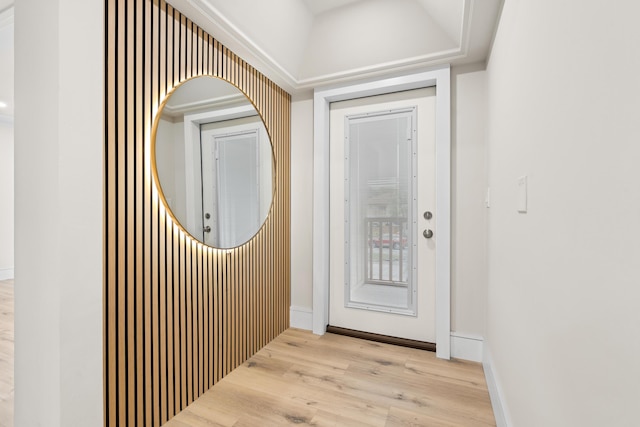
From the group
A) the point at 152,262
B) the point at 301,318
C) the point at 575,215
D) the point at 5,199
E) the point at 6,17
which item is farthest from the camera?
the point at 5,199

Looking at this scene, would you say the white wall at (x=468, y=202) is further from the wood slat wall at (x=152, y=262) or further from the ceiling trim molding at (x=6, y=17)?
the ceiling trim molding at (x=6, y=17)

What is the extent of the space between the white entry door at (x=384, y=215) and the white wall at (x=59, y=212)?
181 cm

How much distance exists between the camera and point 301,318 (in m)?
2.76

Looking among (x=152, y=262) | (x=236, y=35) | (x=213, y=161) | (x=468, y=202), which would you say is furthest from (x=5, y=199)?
(x=468, y=202)

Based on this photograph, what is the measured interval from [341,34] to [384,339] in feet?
7.98

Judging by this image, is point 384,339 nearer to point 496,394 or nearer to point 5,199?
point 496,394

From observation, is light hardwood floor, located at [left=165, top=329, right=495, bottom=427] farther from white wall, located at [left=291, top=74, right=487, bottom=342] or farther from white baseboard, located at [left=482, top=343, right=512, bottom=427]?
white wall, located at [left=291, top=74, right=487, bottom=342]

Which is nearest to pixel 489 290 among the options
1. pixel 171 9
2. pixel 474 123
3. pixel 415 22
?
pixel 474 123

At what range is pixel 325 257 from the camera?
8.75 feet

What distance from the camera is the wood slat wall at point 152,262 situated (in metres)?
1.31

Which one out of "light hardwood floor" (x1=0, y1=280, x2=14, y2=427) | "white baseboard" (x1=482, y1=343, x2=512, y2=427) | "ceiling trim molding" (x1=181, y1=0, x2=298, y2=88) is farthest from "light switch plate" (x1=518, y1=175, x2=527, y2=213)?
"light hardwood floor" (x1=0, y1=280, x2=14, y2=427)

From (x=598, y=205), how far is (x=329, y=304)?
2372mm

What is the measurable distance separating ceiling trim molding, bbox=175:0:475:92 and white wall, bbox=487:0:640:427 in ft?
2.44

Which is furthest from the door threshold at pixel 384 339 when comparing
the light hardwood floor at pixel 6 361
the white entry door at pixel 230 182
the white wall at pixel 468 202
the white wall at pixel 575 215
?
the light hardwood floor at pixel 6 361
